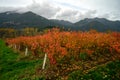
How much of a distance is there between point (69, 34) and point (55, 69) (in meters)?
6.32

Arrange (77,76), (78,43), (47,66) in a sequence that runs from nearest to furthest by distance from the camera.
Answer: (77,76) → (47,66) → (78,43)

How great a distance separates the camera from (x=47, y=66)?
19.4 metres

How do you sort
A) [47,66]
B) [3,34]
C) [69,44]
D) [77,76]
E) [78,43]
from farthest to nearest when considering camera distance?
[3,34], [78,43], [69,44], [47,66], [77,76]

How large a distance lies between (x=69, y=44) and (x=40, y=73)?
17.9 feet

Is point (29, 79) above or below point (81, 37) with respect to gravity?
below

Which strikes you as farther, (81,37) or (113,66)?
(81,37)

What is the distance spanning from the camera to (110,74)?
15.9m

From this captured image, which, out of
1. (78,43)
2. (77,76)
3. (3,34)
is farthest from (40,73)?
(3,34)

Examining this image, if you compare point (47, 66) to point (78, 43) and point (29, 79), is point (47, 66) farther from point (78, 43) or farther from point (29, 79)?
point (78, 43)

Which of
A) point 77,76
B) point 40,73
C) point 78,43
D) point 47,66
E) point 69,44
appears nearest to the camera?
point 77,76

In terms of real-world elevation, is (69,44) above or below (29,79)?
above

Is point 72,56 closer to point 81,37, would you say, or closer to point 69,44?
point 69,44

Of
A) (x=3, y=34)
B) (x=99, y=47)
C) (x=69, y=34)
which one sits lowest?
(x=3, y=34)

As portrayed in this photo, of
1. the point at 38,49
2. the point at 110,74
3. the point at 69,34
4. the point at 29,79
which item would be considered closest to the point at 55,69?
the point at 29,79
